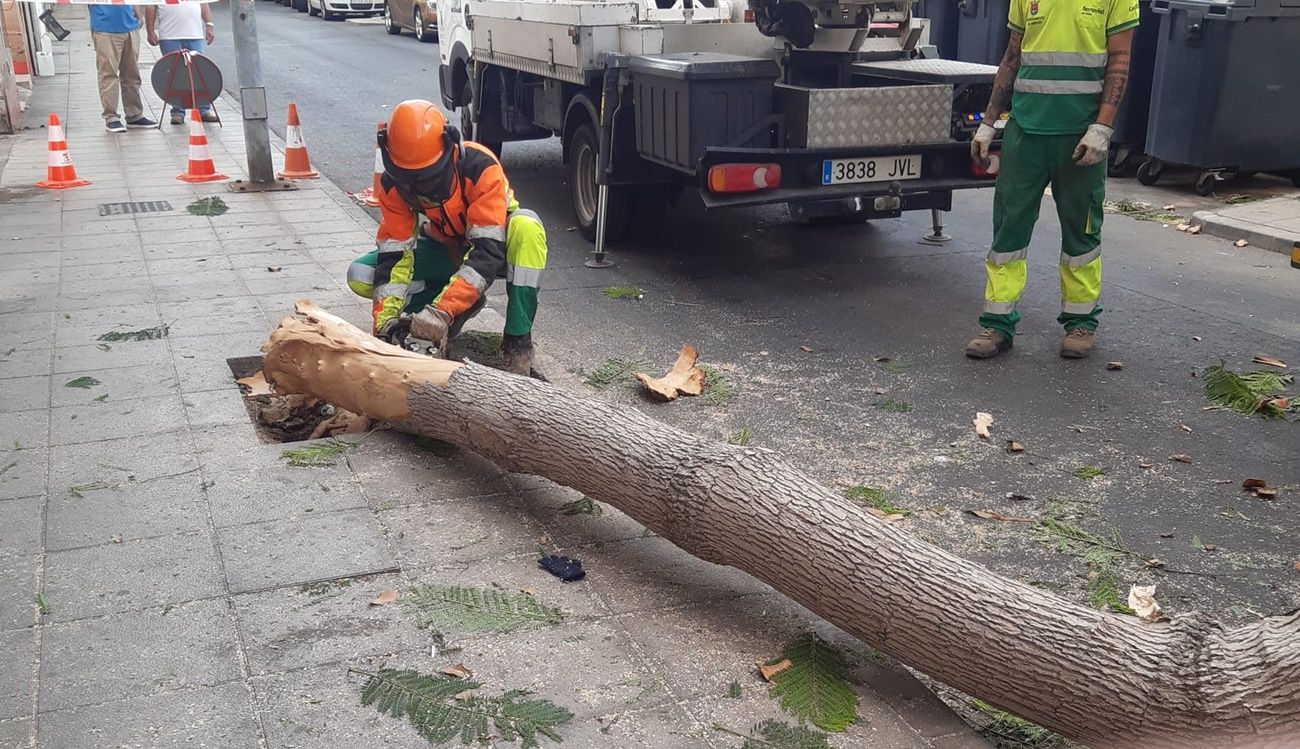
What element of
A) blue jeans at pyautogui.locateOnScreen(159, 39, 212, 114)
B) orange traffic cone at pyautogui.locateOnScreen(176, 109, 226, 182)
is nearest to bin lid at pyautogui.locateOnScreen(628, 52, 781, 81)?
orange traffic cone at pyautogui.locateOnScreen(176, 109, 226, 182)

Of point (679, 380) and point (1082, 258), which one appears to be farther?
point (1082, 258)

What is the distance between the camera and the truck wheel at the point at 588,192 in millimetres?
8172

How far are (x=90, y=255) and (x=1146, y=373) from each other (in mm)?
6224

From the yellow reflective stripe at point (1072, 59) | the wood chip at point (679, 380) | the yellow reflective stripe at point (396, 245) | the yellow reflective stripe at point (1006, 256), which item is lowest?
the wood chip at point (679, 380)

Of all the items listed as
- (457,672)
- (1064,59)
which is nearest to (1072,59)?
(1064,59)

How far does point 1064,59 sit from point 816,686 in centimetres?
379

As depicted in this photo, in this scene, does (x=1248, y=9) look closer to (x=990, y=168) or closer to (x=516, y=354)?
(x=990, y=168)

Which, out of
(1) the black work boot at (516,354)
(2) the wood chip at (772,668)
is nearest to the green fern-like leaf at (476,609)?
(2) the wood chip at (772,668)

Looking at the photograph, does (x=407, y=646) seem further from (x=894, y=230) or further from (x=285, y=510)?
(x=894, y=230)

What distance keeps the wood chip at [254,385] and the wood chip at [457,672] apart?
2601 millimetres

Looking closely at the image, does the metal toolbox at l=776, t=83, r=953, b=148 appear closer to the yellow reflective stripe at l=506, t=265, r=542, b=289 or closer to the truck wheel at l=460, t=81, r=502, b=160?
the yellow reflective stripe at l=506, t=265, r=542, b=289

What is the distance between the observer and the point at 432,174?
5.14m

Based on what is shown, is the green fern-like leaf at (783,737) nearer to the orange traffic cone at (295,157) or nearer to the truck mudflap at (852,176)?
the truck mudflap at (852,176)

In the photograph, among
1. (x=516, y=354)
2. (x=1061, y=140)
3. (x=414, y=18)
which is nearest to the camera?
(x=516, y=354)
